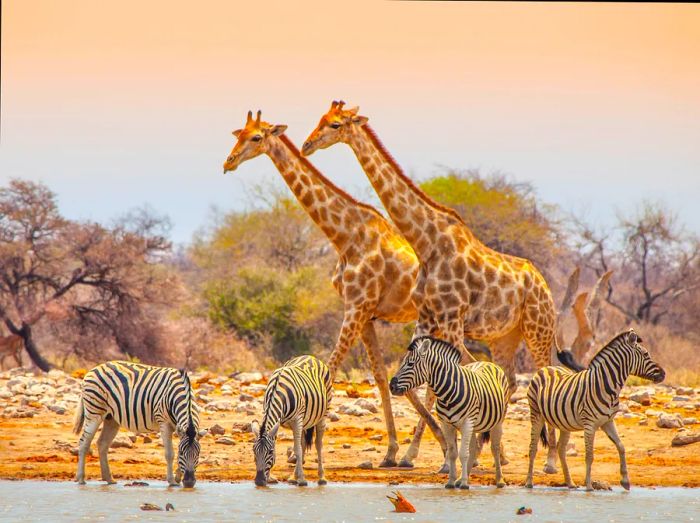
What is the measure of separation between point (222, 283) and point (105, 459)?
1770 cm

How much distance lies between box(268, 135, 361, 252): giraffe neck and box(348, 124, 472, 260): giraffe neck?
16.5 inches

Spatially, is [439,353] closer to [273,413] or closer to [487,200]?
[273,413]

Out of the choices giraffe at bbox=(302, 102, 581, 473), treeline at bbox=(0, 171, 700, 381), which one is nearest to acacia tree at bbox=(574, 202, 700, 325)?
treeline at bbox=(0, 171, 700, 381)

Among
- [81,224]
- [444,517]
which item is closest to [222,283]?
[81,224]

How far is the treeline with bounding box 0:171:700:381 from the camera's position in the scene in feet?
78.9

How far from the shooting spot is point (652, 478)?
473 inches

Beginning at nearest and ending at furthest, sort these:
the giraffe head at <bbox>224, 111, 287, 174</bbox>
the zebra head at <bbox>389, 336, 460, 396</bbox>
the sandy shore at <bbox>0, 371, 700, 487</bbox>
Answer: the zebra head at <bbox>389, 336, 460, 396</bbox>, the sandy shore at <bbox>0, 371, 700, 487</bbox>, the giraffe head at <bbox>224, 111, 287, 174</bbox>

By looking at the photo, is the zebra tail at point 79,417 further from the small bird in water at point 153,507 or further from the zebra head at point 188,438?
the small bird in water at point 153,507

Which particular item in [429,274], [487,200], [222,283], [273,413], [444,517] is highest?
A: [487,200]

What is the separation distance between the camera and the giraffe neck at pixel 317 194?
13000mm

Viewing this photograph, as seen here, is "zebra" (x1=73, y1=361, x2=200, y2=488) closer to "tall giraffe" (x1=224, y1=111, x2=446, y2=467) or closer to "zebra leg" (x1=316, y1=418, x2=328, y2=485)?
"zebra leg" (x1=316, y1=418, x2=328, y2=485)

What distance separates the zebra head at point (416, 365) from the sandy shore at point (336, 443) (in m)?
1.25

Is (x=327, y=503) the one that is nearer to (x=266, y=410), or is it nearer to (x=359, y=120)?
(x=266, y=410)

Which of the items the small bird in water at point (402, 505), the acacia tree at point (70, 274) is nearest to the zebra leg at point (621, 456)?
the small bird in water at point (402, 505)
